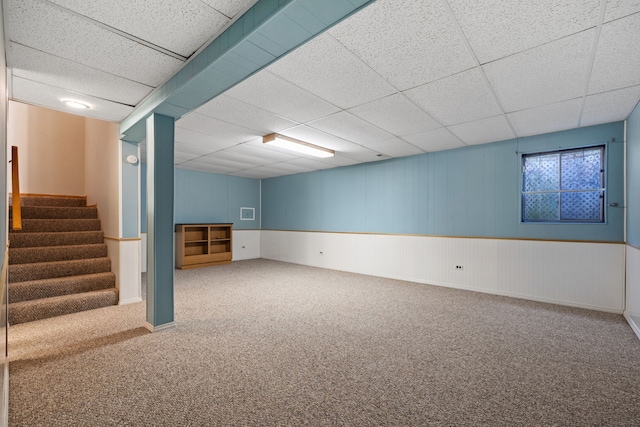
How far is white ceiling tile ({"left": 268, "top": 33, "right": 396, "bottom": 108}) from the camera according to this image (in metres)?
2.14

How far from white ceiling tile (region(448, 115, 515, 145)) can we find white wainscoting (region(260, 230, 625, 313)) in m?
1.59

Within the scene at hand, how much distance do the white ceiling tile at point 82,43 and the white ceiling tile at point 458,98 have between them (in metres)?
2.28

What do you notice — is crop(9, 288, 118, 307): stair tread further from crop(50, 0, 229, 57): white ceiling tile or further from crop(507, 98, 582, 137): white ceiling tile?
crop(507, 98, 582, 137): white ceiling tile

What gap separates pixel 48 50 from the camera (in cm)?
217

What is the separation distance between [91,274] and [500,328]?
210 inches

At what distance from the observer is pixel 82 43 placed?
2086 millimetres

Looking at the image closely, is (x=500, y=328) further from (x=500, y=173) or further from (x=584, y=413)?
(x=500, y=173)

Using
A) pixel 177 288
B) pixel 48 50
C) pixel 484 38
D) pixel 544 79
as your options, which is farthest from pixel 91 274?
pixel 544 79

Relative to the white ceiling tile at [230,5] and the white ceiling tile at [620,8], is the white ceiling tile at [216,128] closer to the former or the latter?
the white ceiling tile at [230,5]

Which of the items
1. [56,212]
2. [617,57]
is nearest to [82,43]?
[56,212]

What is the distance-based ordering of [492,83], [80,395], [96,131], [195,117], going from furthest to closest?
[96,131] → [195,117] → [492,83] → [80,395]

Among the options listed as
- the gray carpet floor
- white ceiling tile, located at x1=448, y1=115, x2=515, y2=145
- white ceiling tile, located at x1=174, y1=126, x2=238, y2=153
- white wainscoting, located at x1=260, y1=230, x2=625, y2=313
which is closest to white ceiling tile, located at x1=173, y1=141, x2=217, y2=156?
white ceiling tile, located at x1=174, y1=126, x2=238, y2=153

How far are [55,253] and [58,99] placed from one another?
7.49 ft

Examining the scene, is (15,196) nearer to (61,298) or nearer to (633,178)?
(61,298)
